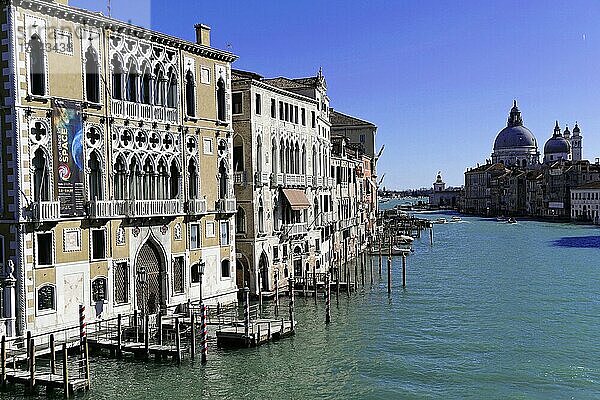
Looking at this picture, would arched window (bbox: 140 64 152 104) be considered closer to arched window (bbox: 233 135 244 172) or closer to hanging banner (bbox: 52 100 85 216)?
hanging banner (bbox: 52 100 85 216)

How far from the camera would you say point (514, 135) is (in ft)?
351

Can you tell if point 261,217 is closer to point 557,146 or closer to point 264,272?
point 264,272

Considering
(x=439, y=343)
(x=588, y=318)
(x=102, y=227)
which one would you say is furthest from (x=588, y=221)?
(x=102, y=227)

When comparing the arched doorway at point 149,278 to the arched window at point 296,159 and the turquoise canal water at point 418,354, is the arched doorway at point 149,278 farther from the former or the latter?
the arched window at point 296,159

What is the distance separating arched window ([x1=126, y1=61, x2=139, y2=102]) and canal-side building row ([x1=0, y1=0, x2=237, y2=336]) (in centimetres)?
2

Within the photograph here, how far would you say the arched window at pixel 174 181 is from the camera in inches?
651

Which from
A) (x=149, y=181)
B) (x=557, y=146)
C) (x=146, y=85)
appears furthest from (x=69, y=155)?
(x=557, y=146)

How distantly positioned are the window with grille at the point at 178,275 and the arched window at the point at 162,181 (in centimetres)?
144

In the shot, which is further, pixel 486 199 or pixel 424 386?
pixel 486 199

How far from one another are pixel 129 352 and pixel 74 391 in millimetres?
2140

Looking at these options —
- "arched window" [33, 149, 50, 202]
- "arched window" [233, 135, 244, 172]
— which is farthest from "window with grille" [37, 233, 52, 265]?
"arched window" [233, 135, 244, 172]

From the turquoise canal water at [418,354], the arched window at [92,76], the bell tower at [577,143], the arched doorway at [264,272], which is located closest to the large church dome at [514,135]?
the bell tower at [577,143]

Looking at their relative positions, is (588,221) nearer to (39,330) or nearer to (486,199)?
(486,199)

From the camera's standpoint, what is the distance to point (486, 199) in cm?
9181
